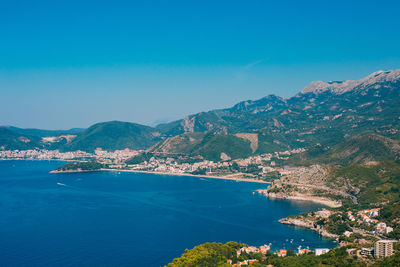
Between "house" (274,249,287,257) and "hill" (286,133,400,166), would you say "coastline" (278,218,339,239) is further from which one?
"hill" (286,133,400,166)

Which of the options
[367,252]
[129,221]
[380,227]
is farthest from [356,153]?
[367,252]

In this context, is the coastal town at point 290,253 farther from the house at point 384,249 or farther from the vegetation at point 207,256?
the vegetation at point 207,256

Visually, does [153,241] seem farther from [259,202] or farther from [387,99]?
[387,99]

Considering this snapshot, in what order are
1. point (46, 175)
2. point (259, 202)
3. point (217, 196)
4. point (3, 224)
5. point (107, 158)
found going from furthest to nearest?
point (107, 158), point (46, 175), point (217, 196), point (259, 202), point (3, 224)

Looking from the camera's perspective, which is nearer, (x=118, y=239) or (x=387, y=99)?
(x=118, y=239)

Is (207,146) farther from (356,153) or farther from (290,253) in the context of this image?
(290,253)

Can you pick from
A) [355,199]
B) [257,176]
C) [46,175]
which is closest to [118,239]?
[355,199]
